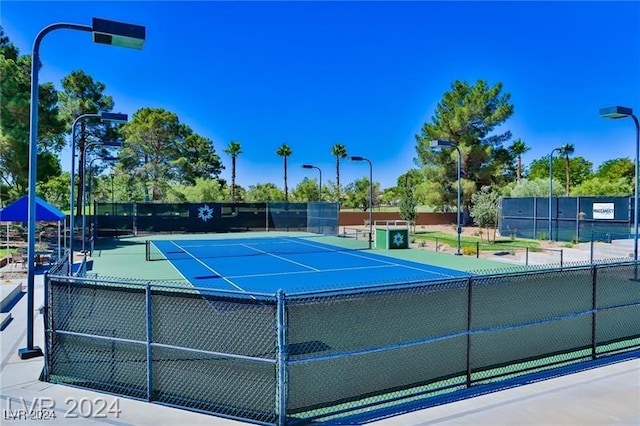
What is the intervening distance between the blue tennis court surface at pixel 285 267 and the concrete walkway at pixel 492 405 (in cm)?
542

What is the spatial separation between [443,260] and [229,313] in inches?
766

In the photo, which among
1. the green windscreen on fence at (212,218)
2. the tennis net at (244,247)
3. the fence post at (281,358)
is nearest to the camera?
the fence post at (281,358)

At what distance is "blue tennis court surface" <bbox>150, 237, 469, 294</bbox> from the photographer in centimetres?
1666

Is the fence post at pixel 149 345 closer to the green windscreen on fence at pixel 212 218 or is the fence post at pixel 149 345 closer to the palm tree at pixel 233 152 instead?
the green windscreen on fence at pixel 212 218

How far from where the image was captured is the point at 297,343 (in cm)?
→ 585

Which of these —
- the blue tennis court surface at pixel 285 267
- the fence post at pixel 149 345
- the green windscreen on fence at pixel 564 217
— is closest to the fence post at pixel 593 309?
the blue tennis court surface at pixel 285 267

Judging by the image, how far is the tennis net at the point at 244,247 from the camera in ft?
84.6

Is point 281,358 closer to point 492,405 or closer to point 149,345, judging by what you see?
point 149,345

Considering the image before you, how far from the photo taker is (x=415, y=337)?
6.48m

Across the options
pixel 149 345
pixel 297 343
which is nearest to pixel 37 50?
pixel 149 345

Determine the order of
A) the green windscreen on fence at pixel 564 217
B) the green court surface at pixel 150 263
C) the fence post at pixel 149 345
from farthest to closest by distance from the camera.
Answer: the green windscreen on fence at pixel 564 217 < the green court surface at pixel 150 263 < the fence post at pixel 149 345

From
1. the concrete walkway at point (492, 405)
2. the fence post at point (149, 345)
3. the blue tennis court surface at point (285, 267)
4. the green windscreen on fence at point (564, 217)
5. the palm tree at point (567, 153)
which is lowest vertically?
the blue tennis court surface at point (285, 267)

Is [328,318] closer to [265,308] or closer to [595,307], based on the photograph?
[265,308]

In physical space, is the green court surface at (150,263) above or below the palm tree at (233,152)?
below
